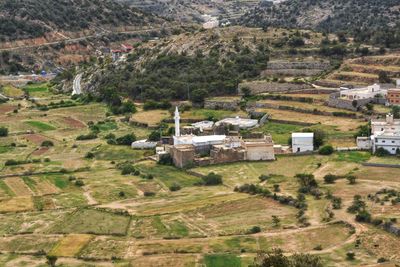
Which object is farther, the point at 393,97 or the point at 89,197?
the point at 393,97

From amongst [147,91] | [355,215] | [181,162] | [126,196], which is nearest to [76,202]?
[126,196]

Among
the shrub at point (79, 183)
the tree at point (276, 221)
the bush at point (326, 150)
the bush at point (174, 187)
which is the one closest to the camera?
the tree at point (276, 221)

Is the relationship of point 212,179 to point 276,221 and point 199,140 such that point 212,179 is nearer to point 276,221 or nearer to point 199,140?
point 199,140

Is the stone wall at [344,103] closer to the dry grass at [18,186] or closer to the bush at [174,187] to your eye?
the bush at [174,187]

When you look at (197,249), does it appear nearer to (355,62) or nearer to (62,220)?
(62,220)

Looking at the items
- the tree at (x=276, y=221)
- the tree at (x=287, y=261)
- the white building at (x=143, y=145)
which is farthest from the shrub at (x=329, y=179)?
the tree at (x=287, y=261)

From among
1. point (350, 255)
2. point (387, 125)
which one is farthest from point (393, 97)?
point (350, 255)

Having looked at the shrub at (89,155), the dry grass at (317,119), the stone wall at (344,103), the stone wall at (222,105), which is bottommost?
the shrub at (89,155)
